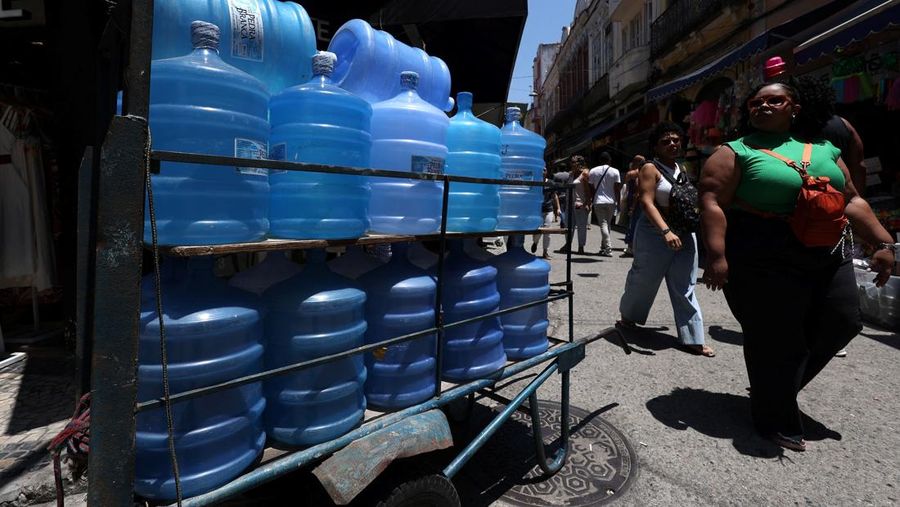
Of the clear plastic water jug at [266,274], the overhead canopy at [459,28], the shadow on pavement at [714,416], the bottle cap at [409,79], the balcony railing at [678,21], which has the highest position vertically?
the balcony railing at [678,21]

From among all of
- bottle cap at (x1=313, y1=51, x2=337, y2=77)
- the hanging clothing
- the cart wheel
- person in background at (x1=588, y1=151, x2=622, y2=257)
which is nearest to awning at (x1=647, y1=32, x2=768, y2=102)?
person in background at (x1=588, y1=151, x2=622, y2=257)

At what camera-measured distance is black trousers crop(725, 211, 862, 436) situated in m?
2.85

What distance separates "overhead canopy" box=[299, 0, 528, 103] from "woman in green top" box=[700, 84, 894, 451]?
120 inches

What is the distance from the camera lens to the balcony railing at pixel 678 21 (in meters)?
13.0

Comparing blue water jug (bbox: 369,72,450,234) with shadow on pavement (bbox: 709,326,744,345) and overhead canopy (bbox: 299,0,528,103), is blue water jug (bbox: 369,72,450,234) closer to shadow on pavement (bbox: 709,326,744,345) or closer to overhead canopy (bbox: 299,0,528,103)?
overhead canopy (bbox: 299,0,528,103)

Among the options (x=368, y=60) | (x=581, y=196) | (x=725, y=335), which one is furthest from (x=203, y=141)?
(x=581, y=196)

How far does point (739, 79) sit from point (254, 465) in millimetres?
11791

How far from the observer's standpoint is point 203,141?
59.8 inches

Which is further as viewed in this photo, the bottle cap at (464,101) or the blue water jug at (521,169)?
the blue water jug at (521,169)

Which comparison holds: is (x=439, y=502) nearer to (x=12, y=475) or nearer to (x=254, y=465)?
(x=254, y=465)

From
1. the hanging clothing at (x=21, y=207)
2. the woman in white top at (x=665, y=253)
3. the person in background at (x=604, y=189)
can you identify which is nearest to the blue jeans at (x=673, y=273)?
the woman in white top at (x=665, y=253)

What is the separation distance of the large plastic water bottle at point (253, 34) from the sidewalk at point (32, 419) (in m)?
2.29

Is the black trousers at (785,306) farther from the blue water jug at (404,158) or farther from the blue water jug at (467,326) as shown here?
the blue water jug at (404,158)

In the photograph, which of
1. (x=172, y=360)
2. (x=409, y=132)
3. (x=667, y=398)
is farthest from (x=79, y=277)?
(x=667, y=398)
